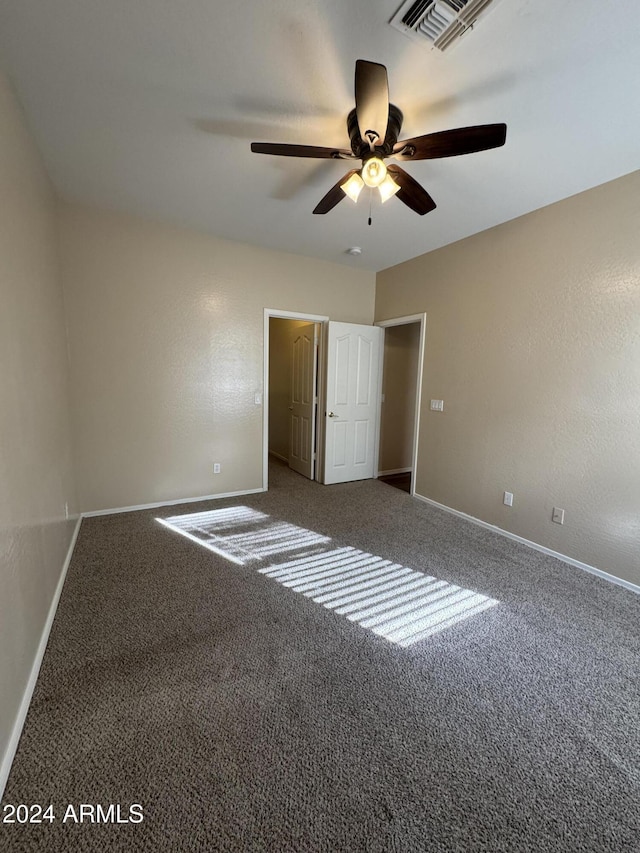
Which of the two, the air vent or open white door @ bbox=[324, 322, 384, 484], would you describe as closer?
the air vent

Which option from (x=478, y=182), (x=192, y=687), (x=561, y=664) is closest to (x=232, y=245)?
(x=478, y=182)

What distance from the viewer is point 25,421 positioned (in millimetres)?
1645

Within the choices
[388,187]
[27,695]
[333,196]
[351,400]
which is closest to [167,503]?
[27,695]

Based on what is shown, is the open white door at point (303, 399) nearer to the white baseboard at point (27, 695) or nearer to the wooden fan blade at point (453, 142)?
the wooden fan blade at point (453, 142)

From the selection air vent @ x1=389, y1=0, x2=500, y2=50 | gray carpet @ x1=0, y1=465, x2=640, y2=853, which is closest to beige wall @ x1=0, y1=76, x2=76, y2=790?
gray carpet @ x1=0, y1=465, x2=640, y2=853

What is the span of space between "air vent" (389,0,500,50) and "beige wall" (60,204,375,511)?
2.54 m

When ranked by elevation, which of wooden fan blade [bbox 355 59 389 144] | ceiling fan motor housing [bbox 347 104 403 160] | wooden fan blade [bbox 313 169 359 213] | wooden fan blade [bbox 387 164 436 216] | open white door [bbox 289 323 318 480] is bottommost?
open white door [bbox 289 323 318 480]

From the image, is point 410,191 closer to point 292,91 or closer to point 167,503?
point 292,91

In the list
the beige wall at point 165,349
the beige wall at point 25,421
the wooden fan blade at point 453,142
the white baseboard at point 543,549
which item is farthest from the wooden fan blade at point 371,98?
the white baseboard at point 543,549

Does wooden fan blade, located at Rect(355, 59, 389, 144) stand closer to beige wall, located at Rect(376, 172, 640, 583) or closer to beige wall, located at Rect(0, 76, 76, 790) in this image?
beige wall, located at Rect(0, 76, 76, 790)

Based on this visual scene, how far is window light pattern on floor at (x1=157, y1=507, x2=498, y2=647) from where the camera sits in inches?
76.5

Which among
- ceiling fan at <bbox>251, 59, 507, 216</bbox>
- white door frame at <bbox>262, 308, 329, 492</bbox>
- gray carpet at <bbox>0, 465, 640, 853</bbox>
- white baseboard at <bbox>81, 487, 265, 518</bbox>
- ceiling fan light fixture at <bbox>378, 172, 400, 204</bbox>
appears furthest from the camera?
white door frame at <bbox>262, 308, 329, 492</bbox>

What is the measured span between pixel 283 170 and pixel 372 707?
121 inches

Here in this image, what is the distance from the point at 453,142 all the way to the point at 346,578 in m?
2.53
